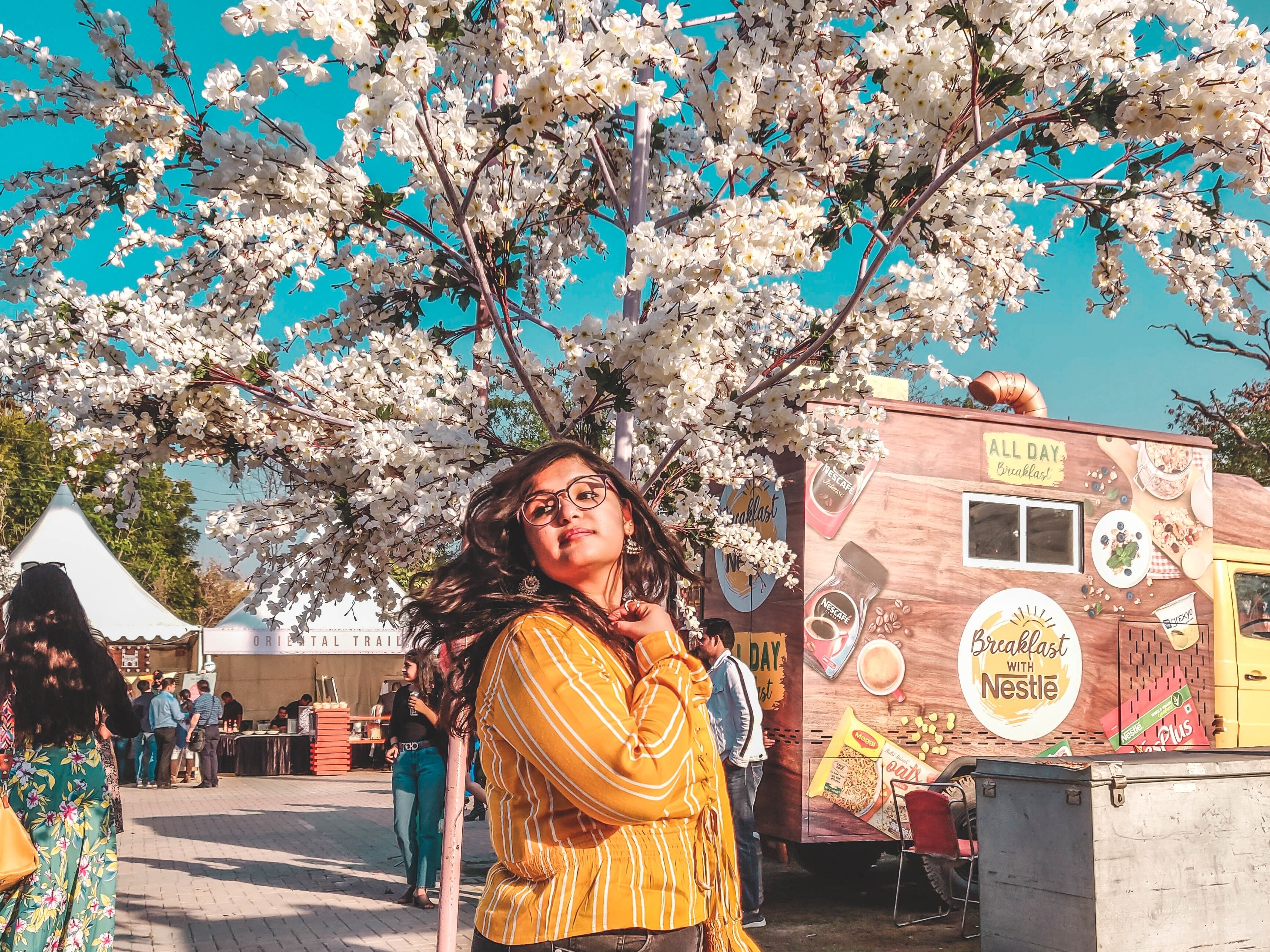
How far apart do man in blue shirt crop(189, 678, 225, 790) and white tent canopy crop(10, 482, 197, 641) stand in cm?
159

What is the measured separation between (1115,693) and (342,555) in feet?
19.7

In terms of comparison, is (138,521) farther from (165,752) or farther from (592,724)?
(592,724)

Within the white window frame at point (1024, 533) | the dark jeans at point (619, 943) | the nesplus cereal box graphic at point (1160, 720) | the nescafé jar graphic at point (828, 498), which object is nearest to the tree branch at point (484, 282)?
the dark jeans at point (619, 943)

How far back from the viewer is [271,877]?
32.1 ft

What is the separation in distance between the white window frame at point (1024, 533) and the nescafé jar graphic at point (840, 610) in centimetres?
83

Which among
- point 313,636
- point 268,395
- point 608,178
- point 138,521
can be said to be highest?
point 138,521

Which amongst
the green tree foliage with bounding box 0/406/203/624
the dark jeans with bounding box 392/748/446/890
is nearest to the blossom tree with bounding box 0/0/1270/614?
the dark jeans with bounding box 392/748/446/890

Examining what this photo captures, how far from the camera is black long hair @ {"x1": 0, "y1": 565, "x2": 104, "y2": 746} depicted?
4656 mm

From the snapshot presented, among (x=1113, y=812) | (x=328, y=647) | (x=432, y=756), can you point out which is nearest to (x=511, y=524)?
(x=1113, y=812)

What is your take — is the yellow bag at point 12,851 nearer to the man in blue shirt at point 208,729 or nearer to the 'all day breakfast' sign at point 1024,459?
the 'all day breakfast' sign at point 1024,459

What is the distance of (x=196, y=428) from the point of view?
4.32m

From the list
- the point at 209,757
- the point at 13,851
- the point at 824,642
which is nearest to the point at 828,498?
the point at 824,642

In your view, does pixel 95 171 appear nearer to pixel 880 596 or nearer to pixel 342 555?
pixel 342 555

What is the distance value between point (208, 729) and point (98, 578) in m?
3.47
